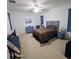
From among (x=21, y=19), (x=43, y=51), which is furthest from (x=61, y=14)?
(x=21, y=19)

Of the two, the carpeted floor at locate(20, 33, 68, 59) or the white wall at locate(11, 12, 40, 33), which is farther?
the white wall at locate(11, 12, 40, 33)

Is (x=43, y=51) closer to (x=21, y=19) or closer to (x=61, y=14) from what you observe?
(x=61, y=14)

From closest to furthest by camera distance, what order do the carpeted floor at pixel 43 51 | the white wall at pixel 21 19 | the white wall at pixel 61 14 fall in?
the carpeted floor at pixel 43 51 → the white wall at pixel 61 14 → the white wall at pixel 21 19

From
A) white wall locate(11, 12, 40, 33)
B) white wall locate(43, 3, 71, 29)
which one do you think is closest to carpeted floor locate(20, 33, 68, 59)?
white wall locate(43, 3, 71, 29)

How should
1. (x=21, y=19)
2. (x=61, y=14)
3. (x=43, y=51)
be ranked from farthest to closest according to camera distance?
(x=21, y=19) < (x=61, y=14) < (x=43, y=51)

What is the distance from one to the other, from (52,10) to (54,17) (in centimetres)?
72

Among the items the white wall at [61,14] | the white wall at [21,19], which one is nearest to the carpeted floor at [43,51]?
the white wall at [61,14]

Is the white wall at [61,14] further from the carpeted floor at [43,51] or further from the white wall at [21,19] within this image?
the white wall at [21,19]

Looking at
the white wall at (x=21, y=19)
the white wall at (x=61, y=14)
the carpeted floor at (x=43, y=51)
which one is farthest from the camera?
the white wall at (x=21, y=19)

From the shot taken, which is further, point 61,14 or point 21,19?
point 21,19

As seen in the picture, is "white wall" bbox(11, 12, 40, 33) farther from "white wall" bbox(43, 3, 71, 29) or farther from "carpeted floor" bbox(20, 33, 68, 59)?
"carpeted floor" bbox(20, 33, 68, 59)

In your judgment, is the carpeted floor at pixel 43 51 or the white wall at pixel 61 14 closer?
the carpeted floor at pixel 43 51

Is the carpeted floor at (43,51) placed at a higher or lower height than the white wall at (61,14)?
lower
